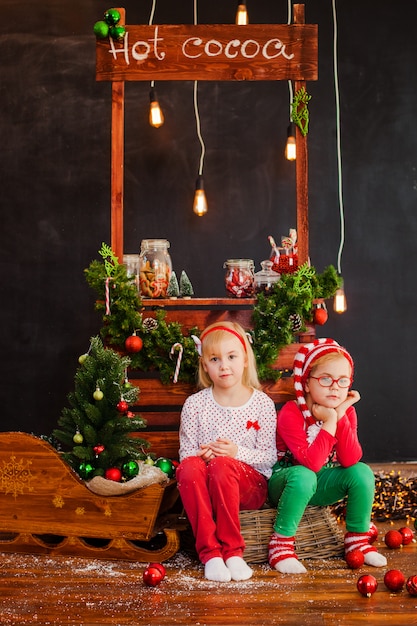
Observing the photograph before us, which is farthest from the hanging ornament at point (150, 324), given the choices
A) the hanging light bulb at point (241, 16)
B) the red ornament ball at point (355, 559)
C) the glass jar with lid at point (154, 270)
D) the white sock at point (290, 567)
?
the hanging light bulb at point (241, 16)

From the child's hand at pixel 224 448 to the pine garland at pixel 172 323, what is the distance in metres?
0.61

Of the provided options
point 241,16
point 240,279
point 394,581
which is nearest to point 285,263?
point 240,279

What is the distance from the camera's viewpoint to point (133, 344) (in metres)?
3.59

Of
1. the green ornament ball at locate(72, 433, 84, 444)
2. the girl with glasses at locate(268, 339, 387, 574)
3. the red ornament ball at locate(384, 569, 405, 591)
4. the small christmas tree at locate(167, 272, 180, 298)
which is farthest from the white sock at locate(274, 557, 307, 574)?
the small christmas tree at locate(167, 272, 180, 298)

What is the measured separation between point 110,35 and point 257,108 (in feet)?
5.89

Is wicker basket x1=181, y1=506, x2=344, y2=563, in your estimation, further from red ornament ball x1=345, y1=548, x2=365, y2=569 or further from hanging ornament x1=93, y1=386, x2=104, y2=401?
hanging ornament x1=93, y1=386, x2=104, y2=401

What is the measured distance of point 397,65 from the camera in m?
5.36

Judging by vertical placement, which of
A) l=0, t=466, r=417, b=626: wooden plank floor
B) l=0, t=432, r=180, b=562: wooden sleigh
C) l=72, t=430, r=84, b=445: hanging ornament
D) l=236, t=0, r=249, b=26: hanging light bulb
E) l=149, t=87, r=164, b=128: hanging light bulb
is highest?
l=236, t=0, r=249, b=26: hanging light bulb

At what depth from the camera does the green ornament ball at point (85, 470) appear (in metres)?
3.22

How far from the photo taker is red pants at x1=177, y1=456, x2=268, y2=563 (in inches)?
115

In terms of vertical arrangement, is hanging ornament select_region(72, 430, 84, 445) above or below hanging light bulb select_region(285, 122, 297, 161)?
below

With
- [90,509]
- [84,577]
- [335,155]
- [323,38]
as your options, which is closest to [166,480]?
[90,509]

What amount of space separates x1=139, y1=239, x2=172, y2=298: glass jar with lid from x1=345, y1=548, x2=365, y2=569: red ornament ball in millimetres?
1471

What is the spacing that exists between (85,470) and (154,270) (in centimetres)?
102
